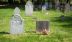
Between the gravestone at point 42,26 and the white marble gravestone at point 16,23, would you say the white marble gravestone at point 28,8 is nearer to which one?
the gravestone at point 42,26

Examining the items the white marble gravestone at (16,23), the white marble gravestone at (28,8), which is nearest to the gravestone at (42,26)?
the white marble gravestone at (16,23)

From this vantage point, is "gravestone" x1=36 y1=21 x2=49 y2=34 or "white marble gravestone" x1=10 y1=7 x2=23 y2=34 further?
"gravestone" x1=36 y1=21 x2=49 y2=34

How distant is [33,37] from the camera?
15102 mm

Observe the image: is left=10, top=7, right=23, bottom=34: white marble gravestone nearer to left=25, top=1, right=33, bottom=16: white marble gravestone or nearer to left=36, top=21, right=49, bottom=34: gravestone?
left=36, top=21, right=49, bottom=34: gravestone

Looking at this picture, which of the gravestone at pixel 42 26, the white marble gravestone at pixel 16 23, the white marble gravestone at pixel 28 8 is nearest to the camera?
the white marble gravestone at pixel 16 23

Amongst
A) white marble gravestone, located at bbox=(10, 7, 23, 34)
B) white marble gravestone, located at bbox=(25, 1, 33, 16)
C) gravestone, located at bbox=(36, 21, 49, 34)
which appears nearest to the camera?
white marble gravestone, located at bbox=(10, 7, 23, 34)

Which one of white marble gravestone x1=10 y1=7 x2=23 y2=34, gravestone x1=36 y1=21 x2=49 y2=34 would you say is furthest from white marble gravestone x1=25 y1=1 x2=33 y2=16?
white marble gravestone x1=10 y1=7 x2=23 y2=34

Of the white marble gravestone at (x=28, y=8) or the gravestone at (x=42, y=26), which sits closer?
the gravestone at (x=42, y=26)

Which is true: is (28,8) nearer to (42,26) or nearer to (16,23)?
(42,26)

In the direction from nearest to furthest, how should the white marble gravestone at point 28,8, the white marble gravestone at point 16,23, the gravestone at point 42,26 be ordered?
1. the white marble gravestone at point 16,23
2. the gravestone at point 42,26
3. the white marble gravestone at point 28,8

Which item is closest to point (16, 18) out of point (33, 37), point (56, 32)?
point (33, 37)

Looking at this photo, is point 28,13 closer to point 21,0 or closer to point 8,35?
point 8,35

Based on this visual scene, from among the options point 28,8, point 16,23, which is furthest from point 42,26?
point 28,8

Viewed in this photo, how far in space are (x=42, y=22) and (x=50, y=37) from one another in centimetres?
99
